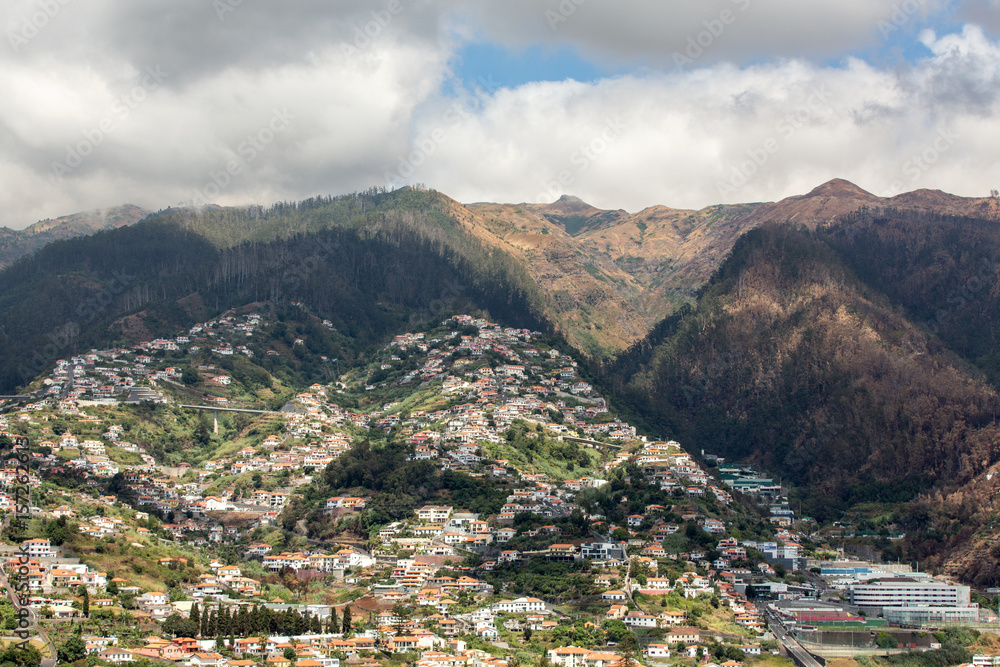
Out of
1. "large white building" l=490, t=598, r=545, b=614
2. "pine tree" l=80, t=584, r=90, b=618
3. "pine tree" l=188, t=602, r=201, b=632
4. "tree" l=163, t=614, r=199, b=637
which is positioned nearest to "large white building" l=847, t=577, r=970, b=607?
"large white building" l=490, t=598, r=545, b=614

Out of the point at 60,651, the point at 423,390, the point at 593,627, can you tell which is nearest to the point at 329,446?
the point at 423,390

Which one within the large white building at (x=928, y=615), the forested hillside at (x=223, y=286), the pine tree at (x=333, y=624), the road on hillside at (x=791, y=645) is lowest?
the road on hillside at (x=791, y=645)

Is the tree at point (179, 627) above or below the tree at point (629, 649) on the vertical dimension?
above

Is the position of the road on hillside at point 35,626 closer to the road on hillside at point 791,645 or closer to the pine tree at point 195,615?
the pine tree at point 195,615

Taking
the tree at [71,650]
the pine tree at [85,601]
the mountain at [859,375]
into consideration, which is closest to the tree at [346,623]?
the pine tree at [85,601]

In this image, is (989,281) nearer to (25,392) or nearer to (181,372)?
(181,372)

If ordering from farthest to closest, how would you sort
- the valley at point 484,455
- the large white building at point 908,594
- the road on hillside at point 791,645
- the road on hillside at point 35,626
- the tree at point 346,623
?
1. the large white building at point 908,594
2. the valley at point 484,455
3. the road on hillside at point 791,645
4. the tree at point 346,623
5. the road on hillside at point 35,626

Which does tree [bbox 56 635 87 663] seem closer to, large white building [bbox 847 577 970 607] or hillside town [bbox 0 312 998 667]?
hillside town [bbox 0 312 998 667]
